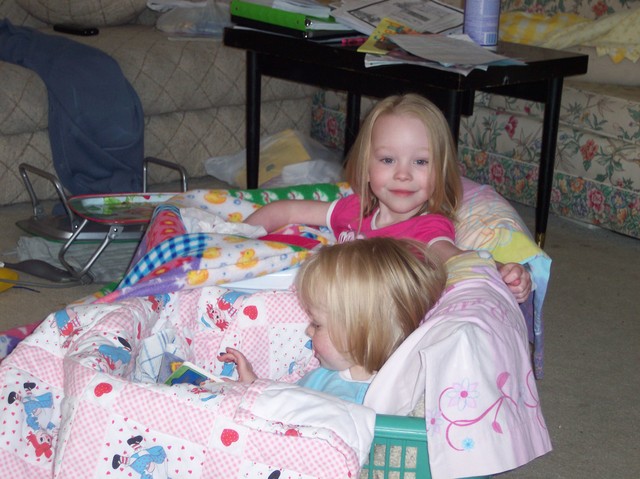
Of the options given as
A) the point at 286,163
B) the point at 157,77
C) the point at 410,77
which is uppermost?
the point at 410,77

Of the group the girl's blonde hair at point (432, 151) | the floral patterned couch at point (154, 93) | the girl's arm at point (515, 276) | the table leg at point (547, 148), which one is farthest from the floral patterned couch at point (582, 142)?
the girl's arm at point (515, 276)

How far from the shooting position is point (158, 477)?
38.2 inches

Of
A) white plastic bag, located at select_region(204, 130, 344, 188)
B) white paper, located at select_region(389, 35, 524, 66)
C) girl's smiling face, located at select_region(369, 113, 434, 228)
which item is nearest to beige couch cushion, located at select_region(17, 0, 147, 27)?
white plastic bag, located at select_region(204, 130, 344, 188)

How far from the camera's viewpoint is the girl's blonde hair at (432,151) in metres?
1.41

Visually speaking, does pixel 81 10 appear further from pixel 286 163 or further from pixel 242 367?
pixel 242 367

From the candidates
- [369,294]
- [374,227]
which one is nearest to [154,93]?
[374,227]

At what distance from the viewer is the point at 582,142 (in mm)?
2455

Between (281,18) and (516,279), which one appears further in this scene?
(281,18)

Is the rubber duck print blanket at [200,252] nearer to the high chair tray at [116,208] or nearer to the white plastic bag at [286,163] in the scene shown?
the high chair tray at [116,208]

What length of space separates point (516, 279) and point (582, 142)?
128 cm

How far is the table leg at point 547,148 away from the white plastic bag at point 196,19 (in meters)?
1.23

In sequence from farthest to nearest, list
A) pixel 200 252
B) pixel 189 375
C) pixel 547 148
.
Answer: pixel 547 148 < pixel 200 252 < pixel 189 375

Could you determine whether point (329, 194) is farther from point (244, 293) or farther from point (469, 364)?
point (469, 364)

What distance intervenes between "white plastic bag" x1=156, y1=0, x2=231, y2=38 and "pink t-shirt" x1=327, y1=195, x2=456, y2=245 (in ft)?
4.95
